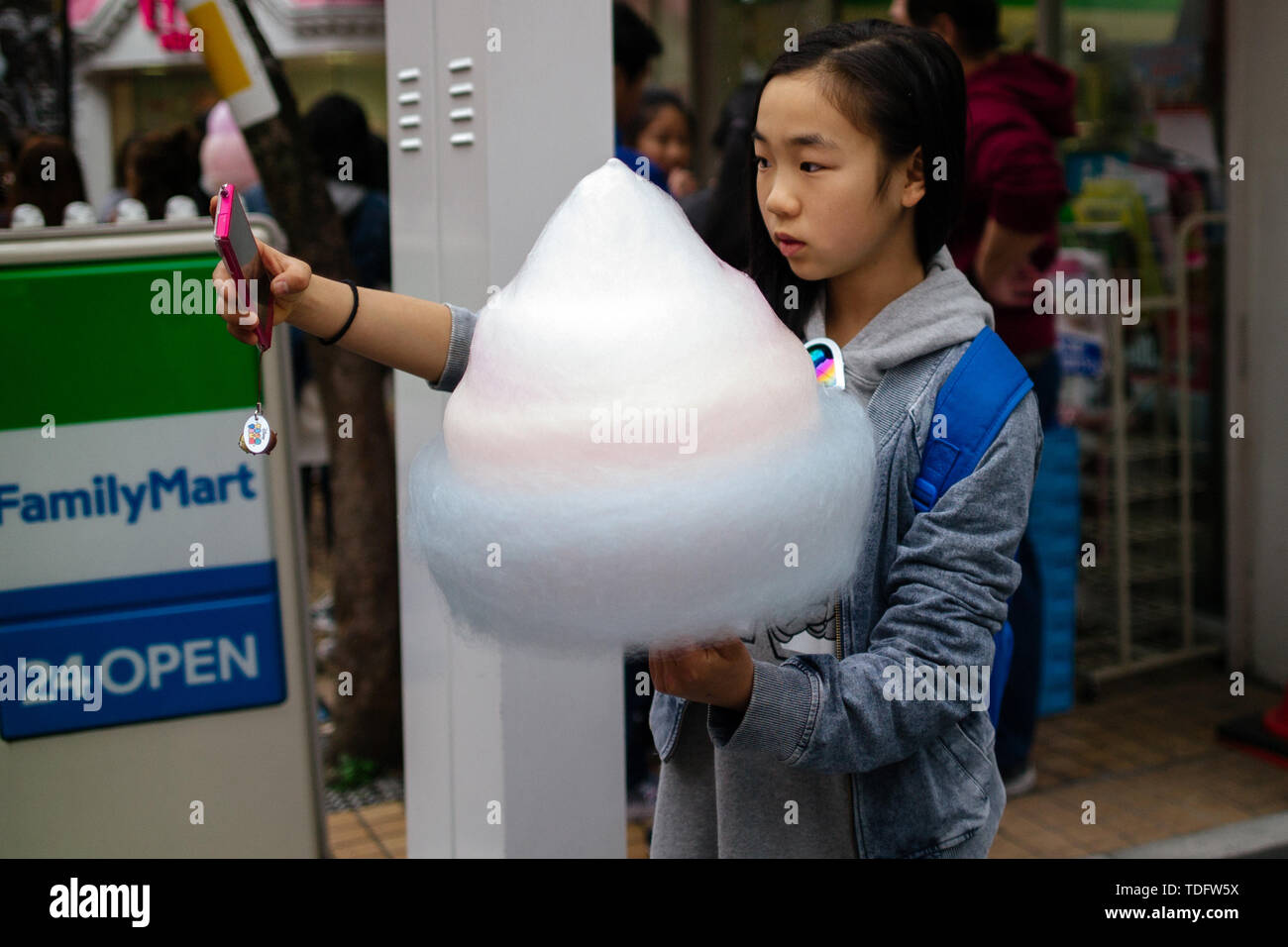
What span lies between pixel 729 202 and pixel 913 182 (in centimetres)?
147

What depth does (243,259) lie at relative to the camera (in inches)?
52.6

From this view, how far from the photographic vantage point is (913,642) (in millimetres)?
1477

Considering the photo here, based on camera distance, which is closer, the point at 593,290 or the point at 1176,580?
the point at 593,290

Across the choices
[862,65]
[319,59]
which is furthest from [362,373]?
[319,59]

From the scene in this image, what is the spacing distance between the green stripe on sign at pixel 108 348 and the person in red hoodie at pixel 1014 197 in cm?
178

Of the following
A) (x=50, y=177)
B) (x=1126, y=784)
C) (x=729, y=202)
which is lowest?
(x=1126, y=784)

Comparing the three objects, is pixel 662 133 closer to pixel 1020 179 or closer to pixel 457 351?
pixel 1020 179

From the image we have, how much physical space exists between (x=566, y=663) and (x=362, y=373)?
1832 mm

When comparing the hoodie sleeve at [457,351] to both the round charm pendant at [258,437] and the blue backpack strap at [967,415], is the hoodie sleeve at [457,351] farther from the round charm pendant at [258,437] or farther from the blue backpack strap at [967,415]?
the blue backpack strap at [967,415]

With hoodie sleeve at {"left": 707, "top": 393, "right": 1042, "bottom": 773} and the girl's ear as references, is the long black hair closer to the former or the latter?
the girl's ear

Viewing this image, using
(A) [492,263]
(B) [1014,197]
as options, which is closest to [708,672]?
(A) [492,263]

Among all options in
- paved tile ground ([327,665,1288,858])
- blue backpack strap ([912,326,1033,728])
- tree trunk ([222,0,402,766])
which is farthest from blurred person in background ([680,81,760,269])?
paved tile ground ([327,665,1288,858])

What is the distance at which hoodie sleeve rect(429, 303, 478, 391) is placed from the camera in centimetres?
163
